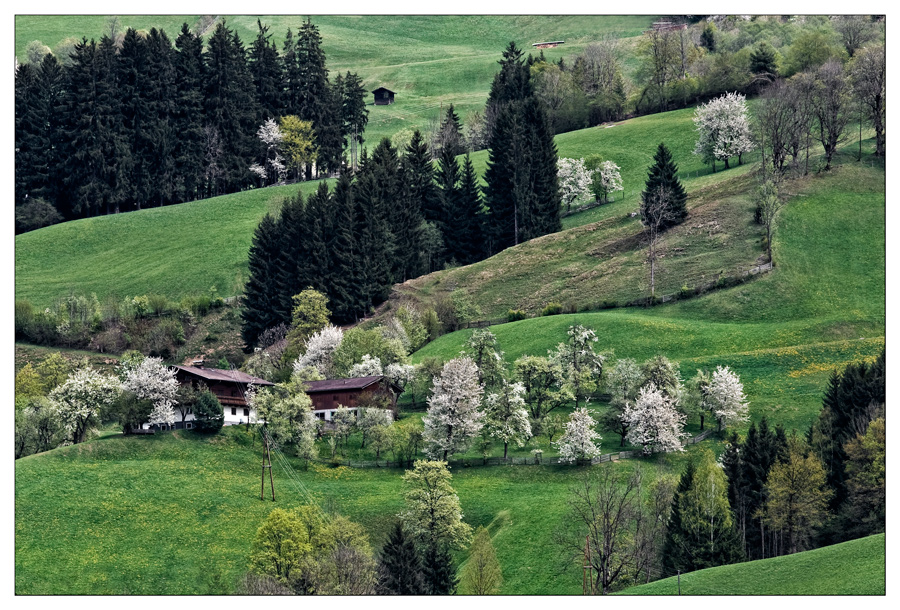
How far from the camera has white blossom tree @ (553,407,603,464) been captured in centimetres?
9569

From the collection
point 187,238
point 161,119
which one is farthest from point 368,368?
point 161,119

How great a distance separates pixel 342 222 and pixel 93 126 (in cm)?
4563

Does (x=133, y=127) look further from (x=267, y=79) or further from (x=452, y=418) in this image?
(x=452, y=418)

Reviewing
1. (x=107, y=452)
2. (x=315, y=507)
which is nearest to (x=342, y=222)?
(x=107, y=452)

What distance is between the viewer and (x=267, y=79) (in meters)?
196

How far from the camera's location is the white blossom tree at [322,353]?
119250 millimetres

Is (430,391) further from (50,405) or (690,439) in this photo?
(50,405)

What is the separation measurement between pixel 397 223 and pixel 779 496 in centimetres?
8107

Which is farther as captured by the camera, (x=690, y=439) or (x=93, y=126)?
(x=93, y=126)

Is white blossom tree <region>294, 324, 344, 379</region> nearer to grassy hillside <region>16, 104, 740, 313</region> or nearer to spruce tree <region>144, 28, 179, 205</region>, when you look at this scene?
grassy hillside <region>16, 104, 740, 313</region>

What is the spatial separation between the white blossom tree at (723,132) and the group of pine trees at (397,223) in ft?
65.5

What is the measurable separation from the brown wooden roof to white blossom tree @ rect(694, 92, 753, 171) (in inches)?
2980

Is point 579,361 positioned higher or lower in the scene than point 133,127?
lower

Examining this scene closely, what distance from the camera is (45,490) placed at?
87.5 metres
